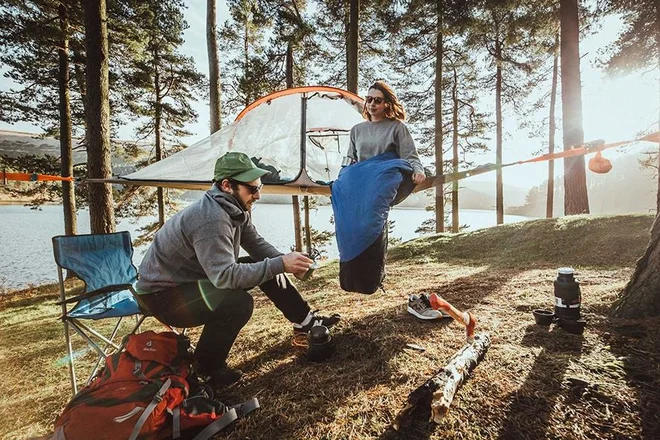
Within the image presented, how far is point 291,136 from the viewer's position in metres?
4.78

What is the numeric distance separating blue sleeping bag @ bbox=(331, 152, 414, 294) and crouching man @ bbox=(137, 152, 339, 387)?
0.43m

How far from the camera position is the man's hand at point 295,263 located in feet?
5.34

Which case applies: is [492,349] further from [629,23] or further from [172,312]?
[629,23]

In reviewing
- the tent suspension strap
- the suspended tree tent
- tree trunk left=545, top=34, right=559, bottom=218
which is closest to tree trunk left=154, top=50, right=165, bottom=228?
the suspended tree tent

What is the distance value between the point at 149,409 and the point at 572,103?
276 inches

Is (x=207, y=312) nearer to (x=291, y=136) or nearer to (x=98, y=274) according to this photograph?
(x=98, y=274)

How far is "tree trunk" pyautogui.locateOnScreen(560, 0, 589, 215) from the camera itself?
5.49 metres

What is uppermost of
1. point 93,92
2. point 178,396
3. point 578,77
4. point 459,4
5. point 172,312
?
point 459,4

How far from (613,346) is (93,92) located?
6121mm

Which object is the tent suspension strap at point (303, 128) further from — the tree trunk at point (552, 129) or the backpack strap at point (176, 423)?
the tree trunk at point (552, 129)

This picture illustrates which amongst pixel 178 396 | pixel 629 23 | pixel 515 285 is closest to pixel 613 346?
pixel 515 285

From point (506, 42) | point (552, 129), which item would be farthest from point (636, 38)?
point (552, 129)

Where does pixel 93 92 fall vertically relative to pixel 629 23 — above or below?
below

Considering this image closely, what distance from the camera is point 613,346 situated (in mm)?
1460
